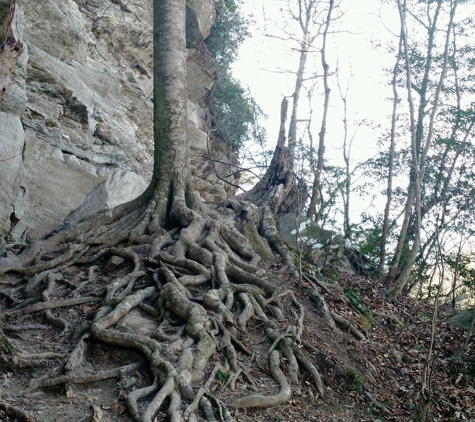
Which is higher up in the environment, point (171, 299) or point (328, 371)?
point (171, 299)

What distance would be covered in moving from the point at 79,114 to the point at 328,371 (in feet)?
30.7

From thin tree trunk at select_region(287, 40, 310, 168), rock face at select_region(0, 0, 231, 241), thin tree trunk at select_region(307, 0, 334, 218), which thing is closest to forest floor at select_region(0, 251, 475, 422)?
thin tree trunk at select_region(307, 0, 334, 218)

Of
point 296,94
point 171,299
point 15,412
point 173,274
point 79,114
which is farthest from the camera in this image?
point 296,94

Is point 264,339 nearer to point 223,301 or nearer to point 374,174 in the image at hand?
point 223,301

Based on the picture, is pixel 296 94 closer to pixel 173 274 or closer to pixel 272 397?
pixel 173 274

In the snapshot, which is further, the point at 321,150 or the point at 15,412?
the point at 321,150

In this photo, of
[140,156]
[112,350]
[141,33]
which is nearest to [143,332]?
[112,350]

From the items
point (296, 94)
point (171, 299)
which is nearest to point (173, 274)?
point (171, 299)

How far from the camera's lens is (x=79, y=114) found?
12.8 metres

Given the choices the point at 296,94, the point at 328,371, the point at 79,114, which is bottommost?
the point at 328,371

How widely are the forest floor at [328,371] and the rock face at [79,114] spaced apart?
11.5 feet

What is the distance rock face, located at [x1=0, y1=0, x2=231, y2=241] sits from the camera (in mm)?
9919

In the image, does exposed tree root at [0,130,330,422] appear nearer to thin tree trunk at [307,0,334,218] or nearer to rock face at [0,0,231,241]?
rock face at [0,0,231,241]

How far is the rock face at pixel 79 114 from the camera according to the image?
9.92 meters
